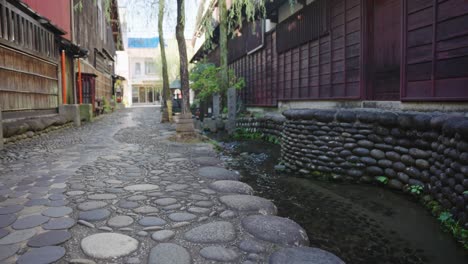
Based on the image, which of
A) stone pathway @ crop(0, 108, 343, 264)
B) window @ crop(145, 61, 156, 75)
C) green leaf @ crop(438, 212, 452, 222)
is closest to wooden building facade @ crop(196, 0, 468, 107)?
green leaf @ crop(438, 212, 452, 222)

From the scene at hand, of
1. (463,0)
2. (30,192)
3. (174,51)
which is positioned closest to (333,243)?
(30,192)

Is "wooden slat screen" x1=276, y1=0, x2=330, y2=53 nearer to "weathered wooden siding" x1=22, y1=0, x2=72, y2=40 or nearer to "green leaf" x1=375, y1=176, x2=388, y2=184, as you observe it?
"green leaf" x1=375, y1=176, x2=388, y2=184

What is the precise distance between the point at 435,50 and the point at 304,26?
582cm

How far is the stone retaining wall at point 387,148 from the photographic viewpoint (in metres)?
4.02

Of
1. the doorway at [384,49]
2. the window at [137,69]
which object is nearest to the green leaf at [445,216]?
the doorway at [384,49]

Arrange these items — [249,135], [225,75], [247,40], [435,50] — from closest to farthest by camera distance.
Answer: [435,50] < [249,135] < [225,75] < [247,40]

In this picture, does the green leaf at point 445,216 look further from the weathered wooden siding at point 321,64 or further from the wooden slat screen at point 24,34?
the wooden slat screen at point 24,34

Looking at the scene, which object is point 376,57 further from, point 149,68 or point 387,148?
point 149,68

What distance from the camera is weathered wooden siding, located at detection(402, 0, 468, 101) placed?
17.0 ft

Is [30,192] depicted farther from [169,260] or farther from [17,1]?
[17,1]

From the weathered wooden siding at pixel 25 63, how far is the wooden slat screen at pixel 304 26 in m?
8.48

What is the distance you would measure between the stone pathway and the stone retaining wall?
6.83ft

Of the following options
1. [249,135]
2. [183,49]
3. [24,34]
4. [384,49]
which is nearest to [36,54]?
[24,34]

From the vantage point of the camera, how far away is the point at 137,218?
3361 mm
